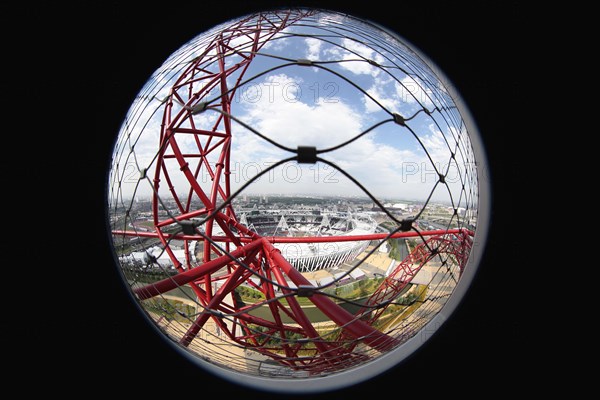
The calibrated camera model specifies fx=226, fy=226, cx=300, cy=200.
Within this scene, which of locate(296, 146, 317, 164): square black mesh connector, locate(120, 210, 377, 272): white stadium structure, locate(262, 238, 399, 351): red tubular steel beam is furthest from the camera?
locate(120, 210, 377, 272): white stadium structure

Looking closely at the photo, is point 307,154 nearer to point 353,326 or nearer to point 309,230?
point 353,326

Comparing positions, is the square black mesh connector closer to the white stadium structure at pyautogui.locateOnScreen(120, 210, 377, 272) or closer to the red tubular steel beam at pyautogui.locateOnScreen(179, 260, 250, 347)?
the red tubular steel beam at pyautogui.locateOnScreen(179, 260, 250, 347)

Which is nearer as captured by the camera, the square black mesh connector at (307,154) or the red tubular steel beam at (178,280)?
the square black mesh connector at (307,154)

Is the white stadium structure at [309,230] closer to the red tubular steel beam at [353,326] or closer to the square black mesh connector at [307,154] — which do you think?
the red tubular steel beam at [353,326]

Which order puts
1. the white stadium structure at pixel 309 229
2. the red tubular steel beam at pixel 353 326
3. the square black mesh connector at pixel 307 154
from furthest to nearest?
Result: the white stadium structure at pixel 309 229 < the red tubular steel beam at pixel 353 326 < the square black mesh connector at pixel 307 154

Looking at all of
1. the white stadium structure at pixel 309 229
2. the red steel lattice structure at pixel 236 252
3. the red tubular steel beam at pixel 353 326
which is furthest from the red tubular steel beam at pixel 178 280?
the white stadium structure at pixel 309 229

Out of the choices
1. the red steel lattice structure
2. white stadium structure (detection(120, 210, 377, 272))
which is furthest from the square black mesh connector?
white stadium structure (detection(120, 210, 377, 272))

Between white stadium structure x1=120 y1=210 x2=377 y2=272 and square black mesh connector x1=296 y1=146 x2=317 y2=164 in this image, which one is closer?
square black mesh connector x1=296 y1=146 x2=317 y2=164

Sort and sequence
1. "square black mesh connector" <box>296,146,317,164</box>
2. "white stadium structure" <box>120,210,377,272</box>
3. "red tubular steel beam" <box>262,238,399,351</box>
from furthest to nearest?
"white stadium structure" <box>120,210,377,272</box>
"red tubular steel beam" <box>262,238,399,351</box>
"square black mesh connector" <box>296,146,317,164</box>

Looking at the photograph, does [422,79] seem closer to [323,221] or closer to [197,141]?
[197,141]
